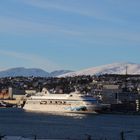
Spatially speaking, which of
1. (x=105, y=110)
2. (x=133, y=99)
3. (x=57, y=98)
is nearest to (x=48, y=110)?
(x=57, y=98)

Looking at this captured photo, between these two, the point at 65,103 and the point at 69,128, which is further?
the point at 65,103

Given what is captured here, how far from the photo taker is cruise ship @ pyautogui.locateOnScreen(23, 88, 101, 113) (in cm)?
12731

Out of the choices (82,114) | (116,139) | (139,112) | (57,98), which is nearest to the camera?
(116,139)

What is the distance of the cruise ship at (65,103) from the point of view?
12731cm

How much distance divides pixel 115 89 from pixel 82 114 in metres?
66.0

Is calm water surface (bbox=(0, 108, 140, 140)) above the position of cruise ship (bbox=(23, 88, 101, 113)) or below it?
below

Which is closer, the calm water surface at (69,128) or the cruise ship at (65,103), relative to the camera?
the calm water surface at (69,128)

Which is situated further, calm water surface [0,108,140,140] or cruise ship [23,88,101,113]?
cruise ship [23,88,101,113]

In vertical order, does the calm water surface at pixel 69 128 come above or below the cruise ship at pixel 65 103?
below

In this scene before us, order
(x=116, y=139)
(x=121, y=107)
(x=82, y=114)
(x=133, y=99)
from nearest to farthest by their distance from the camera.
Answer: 1. (x=116, y=139)
2. (x=82, y=114)
3. (x=121, y=107)
4. (x=133, y=99)

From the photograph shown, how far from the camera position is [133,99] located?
570ft

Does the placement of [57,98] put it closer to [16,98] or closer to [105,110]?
[105,110]

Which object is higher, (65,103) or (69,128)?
(65,103)

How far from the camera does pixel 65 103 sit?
130625 millimetres
